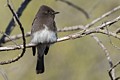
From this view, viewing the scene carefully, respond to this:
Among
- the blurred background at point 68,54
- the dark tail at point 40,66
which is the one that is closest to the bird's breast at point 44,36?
the dark tail at point 40,66

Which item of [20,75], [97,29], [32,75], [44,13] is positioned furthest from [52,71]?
[97,29]

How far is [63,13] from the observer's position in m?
8.25

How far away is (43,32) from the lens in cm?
517

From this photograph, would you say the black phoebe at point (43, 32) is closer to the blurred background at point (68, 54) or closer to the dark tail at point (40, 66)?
the dark tail at point (40, 66)

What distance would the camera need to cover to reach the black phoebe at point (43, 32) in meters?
5.07

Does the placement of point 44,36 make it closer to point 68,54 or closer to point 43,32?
point 43,32

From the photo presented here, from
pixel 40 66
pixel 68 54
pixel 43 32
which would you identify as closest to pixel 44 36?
pixel 43 32

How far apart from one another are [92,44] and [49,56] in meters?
0.74

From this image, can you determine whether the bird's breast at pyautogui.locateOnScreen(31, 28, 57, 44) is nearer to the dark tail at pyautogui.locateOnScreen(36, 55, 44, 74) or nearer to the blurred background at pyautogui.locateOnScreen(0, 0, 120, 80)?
the dark tail at pyautogui.locateOnScreen(36, 55, 44, 74)

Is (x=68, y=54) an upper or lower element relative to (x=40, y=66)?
upper

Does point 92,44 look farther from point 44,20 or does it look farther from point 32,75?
point 44,20

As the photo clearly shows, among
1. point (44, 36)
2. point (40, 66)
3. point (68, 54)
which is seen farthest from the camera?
point (68, 54)

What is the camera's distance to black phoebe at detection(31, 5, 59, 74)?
5070 millimetres

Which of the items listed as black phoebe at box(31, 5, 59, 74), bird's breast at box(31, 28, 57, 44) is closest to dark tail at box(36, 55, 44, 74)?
black phoebe at box(31, 5, 59, 74)
